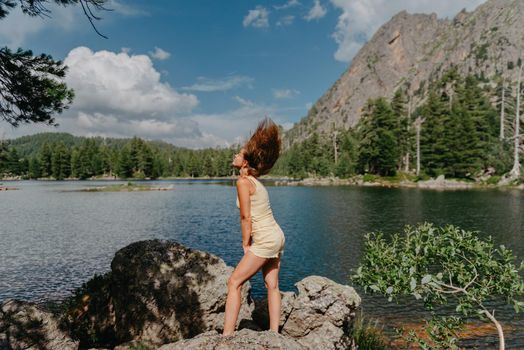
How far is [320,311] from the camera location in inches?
268

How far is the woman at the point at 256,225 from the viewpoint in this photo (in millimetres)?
5199

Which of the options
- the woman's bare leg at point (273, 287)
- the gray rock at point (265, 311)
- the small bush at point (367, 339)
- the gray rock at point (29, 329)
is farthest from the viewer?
the small bush at point (367, 339)

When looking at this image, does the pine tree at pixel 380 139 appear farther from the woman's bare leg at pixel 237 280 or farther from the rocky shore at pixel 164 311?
the woman's bare leg at pixel 237 280

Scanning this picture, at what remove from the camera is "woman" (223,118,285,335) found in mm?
5199

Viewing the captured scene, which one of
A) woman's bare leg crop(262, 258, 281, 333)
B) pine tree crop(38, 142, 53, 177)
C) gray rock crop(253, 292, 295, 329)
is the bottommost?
gray rock crop(253, 292, 295, 329)

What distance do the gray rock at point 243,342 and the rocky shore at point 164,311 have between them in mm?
1392

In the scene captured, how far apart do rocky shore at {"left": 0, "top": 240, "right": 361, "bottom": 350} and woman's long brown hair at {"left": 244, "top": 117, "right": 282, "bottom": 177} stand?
297 cm

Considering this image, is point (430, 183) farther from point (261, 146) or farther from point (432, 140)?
point (261, 146)

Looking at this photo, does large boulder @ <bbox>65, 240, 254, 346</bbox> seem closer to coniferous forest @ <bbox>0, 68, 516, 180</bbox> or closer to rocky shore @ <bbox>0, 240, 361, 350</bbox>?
rocky shore @ <bbox>0, 240, 361, 350</bbox>

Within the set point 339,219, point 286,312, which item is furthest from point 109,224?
point 286,312

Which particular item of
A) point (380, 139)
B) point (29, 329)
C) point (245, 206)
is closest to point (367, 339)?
point (245, 206)

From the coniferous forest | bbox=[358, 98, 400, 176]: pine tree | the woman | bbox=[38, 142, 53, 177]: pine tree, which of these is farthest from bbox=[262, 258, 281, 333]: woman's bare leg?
bbox=[38, 142, 53, 177]: pine tree

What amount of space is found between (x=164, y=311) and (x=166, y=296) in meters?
0.32

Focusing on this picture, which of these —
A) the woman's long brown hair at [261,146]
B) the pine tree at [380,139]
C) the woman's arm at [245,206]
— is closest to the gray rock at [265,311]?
the woman's arm at [245,206]
